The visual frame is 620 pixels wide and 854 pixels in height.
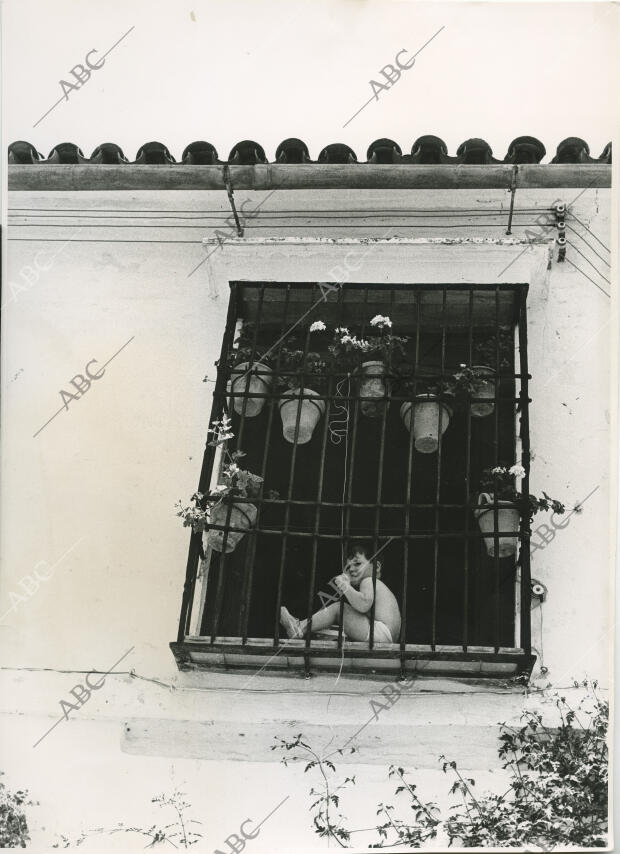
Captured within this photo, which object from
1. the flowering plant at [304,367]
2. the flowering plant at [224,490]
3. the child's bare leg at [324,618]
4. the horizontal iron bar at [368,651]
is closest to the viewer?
the horizontal iron bar at [368,651]

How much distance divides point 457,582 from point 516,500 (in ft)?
1.41

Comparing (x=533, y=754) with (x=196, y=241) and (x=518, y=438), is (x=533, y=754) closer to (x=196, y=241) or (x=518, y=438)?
(x=518, y=438)

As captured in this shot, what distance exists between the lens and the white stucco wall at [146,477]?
4.39m

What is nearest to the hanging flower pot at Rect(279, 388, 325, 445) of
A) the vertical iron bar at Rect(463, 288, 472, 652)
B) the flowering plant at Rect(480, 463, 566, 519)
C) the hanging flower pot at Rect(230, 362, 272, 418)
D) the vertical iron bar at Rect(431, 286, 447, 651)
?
the hanging flower pot at Rect(230, 362, 272, 418)

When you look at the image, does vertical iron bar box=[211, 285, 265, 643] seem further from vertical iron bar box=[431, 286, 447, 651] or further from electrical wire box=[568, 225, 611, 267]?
electrical wire box=[568, 225, 611, 267]

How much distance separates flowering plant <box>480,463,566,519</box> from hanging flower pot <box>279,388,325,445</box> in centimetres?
70

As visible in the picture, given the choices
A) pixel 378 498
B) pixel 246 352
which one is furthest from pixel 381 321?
pixel 378 498

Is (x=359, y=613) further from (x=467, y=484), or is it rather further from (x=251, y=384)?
(x=251, y=384)

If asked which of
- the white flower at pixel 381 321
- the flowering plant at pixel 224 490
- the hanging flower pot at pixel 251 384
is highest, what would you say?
A: the white flower at pixel 381 321

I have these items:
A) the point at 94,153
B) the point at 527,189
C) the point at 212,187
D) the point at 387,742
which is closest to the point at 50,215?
the point at 94,153

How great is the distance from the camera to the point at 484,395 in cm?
486

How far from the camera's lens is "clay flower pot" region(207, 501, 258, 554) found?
15.1 ft

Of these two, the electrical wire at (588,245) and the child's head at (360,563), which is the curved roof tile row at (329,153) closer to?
the electrical wire at (588,245)

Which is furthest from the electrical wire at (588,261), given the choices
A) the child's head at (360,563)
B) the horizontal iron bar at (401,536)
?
the child's head at (360,563)
